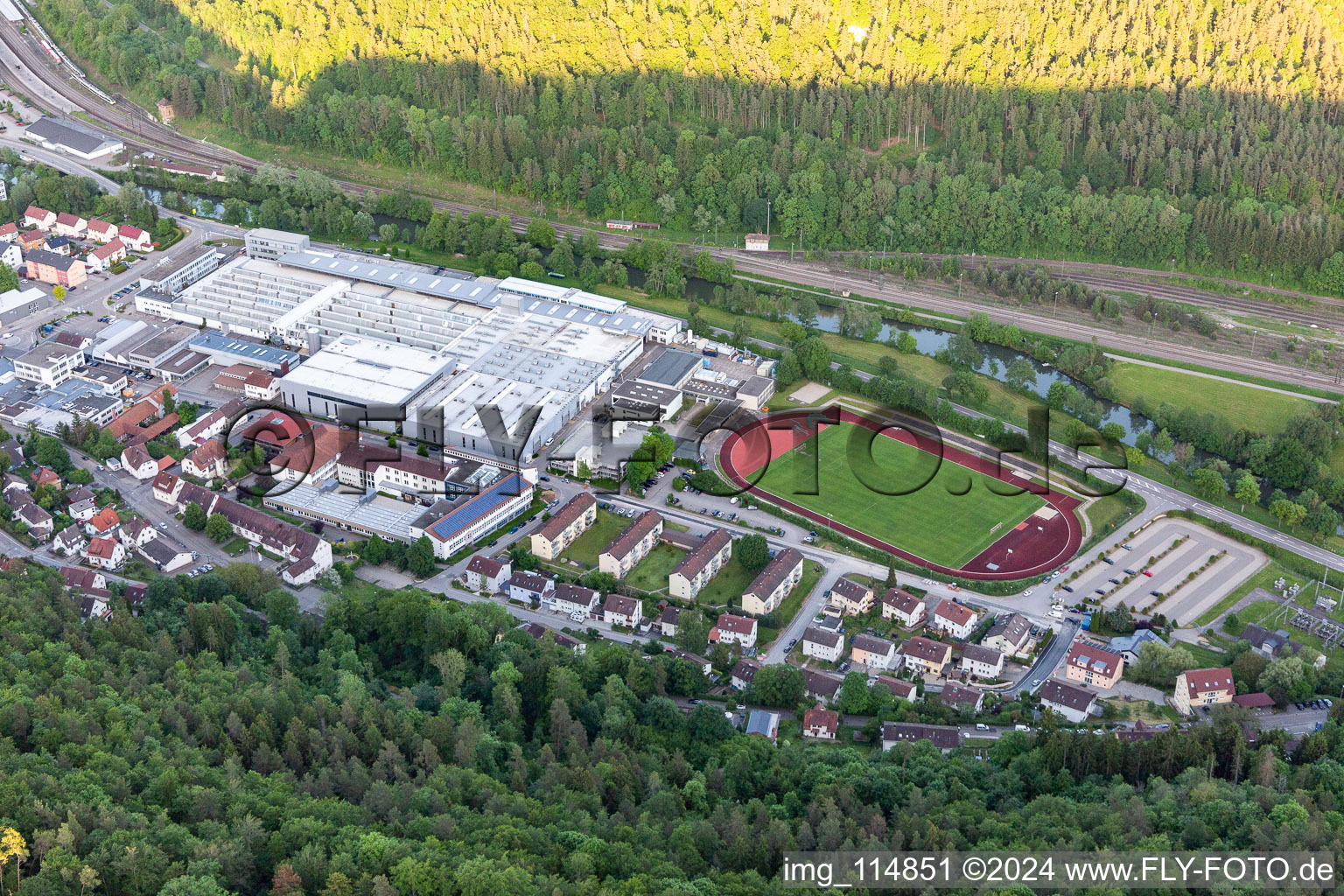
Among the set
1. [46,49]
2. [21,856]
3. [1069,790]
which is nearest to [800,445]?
[1069,790]

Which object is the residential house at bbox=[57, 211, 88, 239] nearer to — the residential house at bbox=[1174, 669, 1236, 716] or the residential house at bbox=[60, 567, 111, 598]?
the residential house at bbox=[60, 567, 111, 598]

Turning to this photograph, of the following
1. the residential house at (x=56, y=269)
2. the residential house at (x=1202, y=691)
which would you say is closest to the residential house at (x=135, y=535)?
the residential house at (x=56, y=269)

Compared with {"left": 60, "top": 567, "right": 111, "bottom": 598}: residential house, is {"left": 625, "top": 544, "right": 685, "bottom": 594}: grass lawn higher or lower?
lower

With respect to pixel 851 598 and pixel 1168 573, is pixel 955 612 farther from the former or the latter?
pixel 1168 573

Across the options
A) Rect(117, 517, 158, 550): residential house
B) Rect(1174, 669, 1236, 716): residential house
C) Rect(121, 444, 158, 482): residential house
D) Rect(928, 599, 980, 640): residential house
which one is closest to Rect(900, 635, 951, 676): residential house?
Rect(928, 599, 980, 640): residential house

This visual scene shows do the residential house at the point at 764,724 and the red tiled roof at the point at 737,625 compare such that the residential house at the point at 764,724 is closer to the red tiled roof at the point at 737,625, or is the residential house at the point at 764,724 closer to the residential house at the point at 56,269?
the red tiled roof at the point at 737,625

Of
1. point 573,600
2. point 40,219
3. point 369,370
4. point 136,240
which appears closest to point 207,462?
point 369,370
